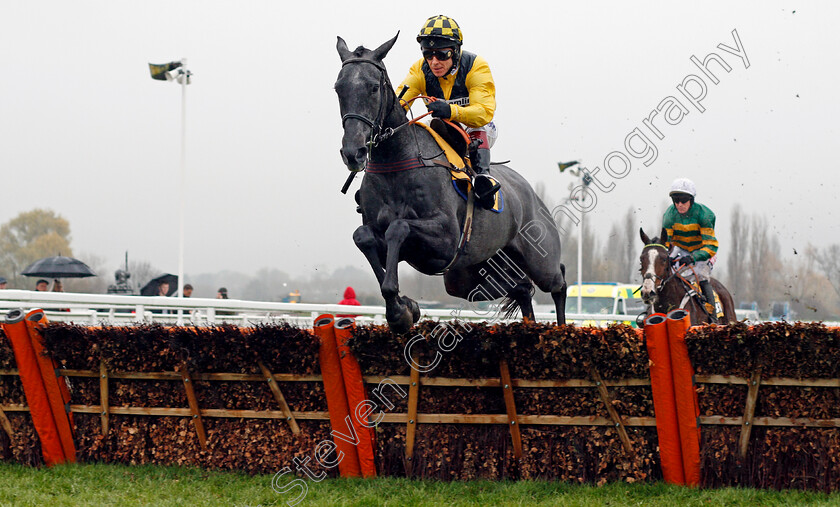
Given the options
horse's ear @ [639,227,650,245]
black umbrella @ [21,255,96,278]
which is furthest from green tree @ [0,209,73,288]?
horse's ear @ [639,227,650,245]

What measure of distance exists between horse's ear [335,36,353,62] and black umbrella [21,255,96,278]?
11.6 meters

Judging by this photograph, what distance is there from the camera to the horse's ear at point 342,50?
16.0ft

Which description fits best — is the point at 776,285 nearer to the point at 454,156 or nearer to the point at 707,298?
the point at 707,298

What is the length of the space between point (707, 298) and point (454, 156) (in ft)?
13.0

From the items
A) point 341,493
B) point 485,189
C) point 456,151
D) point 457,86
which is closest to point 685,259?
point 485,189

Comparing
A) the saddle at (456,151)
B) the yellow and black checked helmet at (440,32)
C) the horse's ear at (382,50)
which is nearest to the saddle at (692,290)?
the saddle at (456,151)

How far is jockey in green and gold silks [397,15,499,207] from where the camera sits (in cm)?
533

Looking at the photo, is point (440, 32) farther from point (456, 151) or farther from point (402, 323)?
point (402, 323)

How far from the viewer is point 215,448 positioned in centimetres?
525

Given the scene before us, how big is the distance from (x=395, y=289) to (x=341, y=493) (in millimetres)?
1285

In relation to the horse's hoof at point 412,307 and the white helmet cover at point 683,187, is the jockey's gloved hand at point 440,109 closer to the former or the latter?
the horse's hoof at point 412,307

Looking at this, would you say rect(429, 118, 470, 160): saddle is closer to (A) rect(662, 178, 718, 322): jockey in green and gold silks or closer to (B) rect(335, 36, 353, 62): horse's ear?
(B) rect(335, 36, 353, 62): horse's ear

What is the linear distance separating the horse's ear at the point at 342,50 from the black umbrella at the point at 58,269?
1155cm

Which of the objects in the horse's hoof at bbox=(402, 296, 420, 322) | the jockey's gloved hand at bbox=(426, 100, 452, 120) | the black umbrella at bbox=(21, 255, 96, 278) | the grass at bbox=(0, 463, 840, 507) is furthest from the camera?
the black umbrella at bbox=(21, 255, 96, 278)
